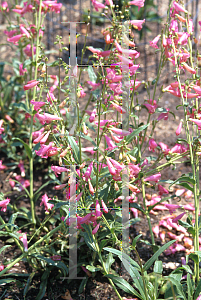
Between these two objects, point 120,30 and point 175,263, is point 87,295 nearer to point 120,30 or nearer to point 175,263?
point 175,263

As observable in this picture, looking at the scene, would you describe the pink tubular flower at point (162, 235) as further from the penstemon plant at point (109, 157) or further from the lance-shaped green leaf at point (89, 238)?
the lance-shaped green leaf at point (89, 238)

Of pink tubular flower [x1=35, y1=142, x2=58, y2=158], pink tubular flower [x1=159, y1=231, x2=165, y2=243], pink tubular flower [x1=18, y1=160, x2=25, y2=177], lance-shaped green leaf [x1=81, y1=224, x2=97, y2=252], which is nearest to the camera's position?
pink tubular flower [x1=35, y1=142, x2=58, y2=158]

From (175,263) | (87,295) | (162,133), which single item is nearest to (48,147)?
(87,295)

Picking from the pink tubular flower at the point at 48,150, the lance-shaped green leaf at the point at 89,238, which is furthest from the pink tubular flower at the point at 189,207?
the pink tubular flower at the point at 48,150

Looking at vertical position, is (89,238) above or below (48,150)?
below

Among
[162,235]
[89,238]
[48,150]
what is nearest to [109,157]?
[48,150]

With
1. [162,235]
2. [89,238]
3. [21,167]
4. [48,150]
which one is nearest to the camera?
[48,150]

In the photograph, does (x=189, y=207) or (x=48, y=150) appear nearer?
(x=48, y=150)

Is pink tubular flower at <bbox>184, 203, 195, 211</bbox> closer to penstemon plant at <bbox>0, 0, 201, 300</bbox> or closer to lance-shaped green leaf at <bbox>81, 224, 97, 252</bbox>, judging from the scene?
penstemon plant at <bbox>0, 0, 201, 300</bbox>

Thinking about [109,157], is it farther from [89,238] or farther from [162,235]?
[162,235]

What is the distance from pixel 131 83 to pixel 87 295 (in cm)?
148

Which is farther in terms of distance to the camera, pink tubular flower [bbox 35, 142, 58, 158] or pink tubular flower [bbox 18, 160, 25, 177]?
pink tubular flower [bbox 18, 160, 25, 177]

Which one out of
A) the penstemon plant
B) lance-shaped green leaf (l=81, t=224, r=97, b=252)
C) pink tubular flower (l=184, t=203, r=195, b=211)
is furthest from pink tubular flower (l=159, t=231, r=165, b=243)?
lance-shaped green leaf (l=81, t=224, r=97, b=252)

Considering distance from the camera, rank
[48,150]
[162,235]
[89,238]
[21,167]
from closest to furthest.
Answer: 1. [48,150]
2. [89,238]
3. [162,235]
4. [21,167]
